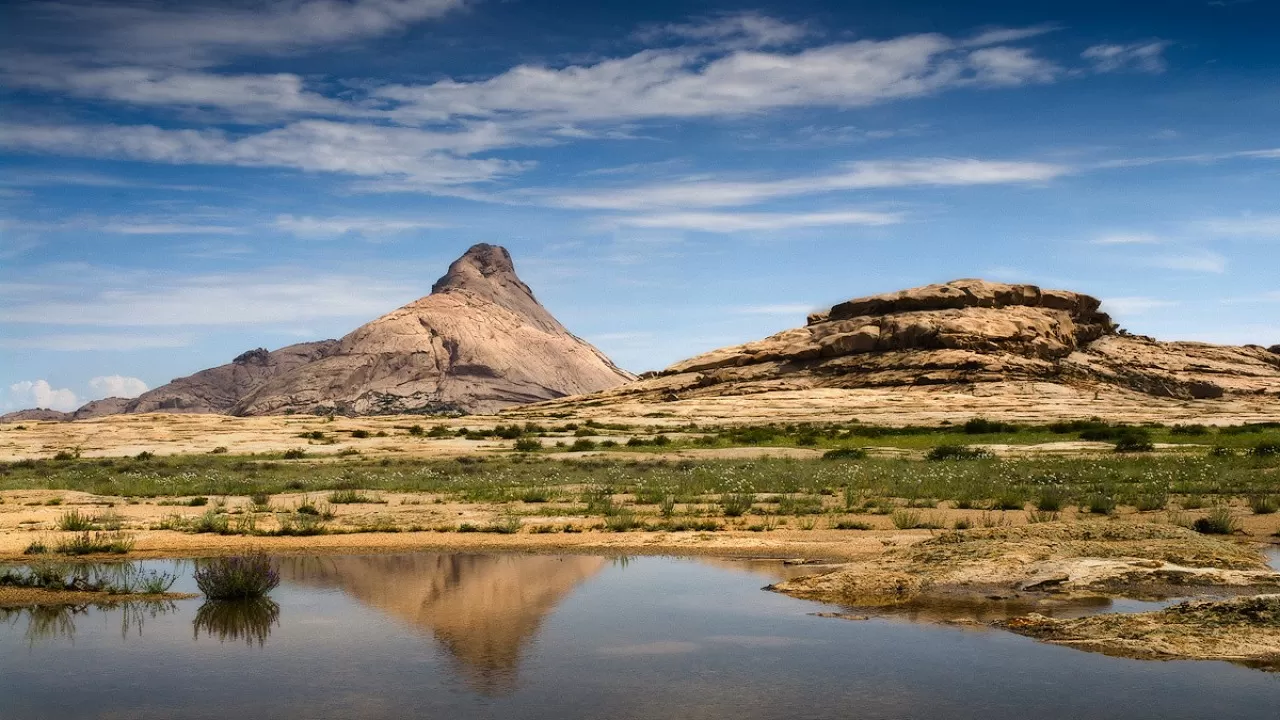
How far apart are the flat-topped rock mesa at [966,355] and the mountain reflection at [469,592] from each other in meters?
77.1

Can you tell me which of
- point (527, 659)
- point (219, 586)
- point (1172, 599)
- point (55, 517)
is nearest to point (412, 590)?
point (219, 586)

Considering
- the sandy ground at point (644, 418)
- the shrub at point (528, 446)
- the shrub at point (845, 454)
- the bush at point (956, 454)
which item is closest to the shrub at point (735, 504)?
the shrub at point (845, 454)

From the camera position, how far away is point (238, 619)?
13.2 meters

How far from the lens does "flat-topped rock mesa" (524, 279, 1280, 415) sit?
94.4m

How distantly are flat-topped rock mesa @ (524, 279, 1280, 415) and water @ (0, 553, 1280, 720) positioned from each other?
80.2 metres

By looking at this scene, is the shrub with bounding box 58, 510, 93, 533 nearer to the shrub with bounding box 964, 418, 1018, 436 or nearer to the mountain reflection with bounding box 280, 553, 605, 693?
the mountain reflection with bounding box 280, 553, 605, 693

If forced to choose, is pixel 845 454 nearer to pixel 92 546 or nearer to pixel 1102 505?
pixel 1102 505

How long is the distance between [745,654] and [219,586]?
6986mm

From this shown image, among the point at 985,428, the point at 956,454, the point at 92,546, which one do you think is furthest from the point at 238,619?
the point at 985,428

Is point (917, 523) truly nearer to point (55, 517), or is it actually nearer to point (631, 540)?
point (631, 540)

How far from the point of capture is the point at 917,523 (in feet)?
71.6

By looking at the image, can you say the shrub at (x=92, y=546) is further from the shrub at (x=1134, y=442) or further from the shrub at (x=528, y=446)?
the shrub at (x=1134, y=442)

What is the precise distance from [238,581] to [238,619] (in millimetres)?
1090

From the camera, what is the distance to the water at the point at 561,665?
9.41m
